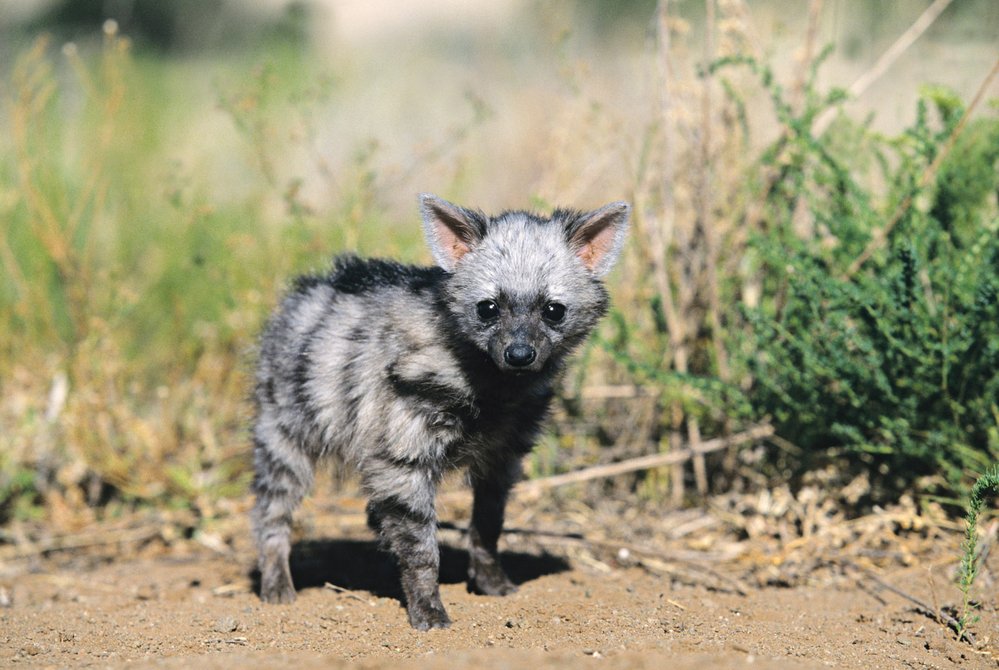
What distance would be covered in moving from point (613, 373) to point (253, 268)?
96.8 inches

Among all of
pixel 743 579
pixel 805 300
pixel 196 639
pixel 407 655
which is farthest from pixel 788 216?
pixel 196 639

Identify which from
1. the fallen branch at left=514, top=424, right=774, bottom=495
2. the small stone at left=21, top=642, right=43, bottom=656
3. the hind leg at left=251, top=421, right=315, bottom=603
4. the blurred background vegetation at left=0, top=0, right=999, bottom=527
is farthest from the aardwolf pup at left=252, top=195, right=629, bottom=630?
the fallen branch at left=514, top=424, right=774, bottom=495

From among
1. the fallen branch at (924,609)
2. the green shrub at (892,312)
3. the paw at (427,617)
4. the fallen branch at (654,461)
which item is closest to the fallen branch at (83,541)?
the fallen branch at (654,461)

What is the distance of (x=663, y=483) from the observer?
561cm

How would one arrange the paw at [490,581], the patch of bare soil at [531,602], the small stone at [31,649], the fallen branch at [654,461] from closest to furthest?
1. the patch of bare soil at [531,602]
2. the small stone at [31,649]
3. the paw at [490,581]
4. the fallen branch at [654,461]

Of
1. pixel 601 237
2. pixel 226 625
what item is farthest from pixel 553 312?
pixel 226 625

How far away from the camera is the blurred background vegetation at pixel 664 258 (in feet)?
15.0

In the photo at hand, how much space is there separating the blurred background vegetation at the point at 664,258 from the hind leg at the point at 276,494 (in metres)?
0.67

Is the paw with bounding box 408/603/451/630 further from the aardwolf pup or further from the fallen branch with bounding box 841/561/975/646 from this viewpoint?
the fallen branch with bounding box 841/561/975/646

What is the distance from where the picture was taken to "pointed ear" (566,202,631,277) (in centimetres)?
389

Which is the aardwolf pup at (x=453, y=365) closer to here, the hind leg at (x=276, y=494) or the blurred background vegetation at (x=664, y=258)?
the hind leg at (x=276, y=494)

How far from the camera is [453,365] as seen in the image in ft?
12.5

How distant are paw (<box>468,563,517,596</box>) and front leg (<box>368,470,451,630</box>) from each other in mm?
421

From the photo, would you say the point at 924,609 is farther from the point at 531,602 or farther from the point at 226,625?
the point at 226,625
